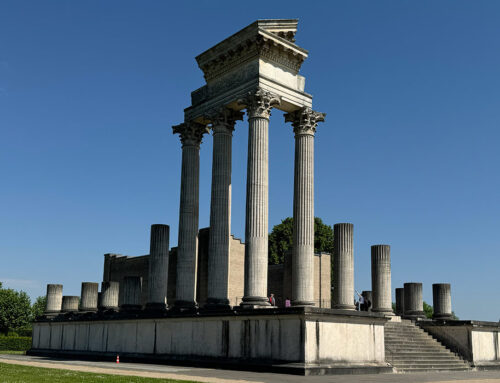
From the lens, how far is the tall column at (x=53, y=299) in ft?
157

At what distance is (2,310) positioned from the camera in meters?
95.8

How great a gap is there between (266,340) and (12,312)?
8327cm

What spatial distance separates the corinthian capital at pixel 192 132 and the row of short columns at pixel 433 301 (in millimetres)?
16698

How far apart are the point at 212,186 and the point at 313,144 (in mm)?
5774

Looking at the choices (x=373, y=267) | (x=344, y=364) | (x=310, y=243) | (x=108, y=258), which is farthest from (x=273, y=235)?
(x=344, y=364)

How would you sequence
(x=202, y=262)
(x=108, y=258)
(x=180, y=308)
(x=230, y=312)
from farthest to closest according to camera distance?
(x=108, y=258), (x=202, y=262), (x=180, y=308), (x=230, y=312)

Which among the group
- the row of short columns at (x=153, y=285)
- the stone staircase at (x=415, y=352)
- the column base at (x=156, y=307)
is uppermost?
the row of short columns at (x=153, y=285)

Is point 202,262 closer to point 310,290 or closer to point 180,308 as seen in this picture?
point 180,308

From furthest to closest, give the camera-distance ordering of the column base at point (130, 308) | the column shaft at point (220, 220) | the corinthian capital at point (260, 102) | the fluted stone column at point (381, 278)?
the column base at point (130, 308), the fluted stone column at point (381, 278), the corinthian capital at point (260, 102), the column shaft at point (220, 220)

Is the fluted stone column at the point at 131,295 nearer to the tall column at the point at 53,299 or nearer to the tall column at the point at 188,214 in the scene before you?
the tall column at the point at 188,214

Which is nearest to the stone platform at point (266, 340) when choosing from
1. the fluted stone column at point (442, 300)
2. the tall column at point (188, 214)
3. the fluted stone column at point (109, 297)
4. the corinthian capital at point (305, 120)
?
the tall column at point (188, 214)

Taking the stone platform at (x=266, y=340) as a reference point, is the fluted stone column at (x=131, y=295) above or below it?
above

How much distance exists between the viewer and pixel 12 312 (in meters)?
96.5

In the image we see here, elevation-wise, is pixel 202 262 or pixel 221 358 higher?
pixel 202 262
